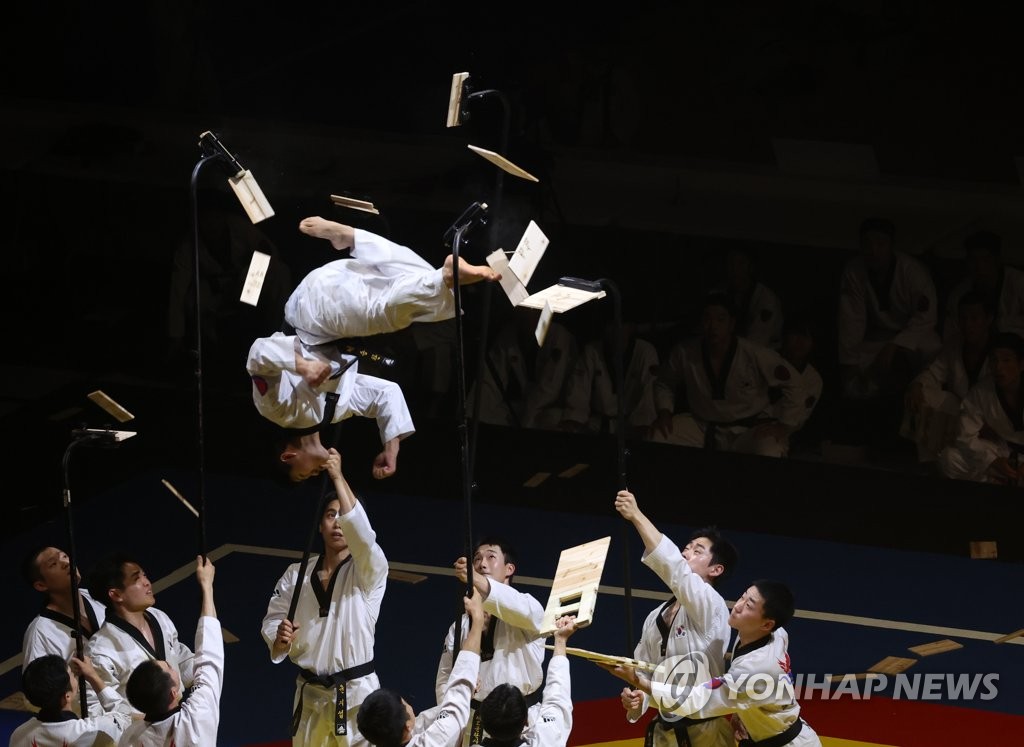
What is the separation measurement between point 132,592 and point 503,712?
1.98 metres

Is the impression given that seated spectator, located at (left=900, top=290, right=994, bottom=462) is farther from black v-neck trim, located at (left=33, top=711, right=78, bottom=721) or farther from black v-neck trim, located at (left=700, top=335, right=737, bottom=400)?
black v-neck trim, located at (left=33, top=711, right=78, bottom=721)

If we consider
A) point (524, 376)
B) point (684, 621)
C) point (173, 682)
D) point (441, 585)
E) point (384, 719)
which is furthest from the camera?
point (524, 376)

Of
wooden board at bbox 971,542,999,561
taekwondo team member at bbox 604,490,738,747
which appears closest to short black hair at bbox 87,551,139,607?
taekwondo team member at bbox 604,490,738,747

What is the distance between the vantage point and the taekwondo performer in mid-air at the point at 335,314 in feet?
19.6

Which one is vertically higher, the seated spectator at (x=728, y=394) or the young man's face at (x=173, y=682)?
the seated spectator at (x=728, y=394)

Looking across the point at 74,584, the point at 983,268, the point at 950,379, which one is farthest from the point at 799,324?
the point at 74,584

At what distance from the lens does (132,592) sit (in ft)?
22.8

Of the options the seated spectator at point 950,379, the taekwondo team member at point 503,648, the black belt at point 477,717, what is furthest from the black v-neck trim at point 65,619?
the seated spectator at point 950,379

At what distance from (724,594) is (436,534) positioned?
162cm

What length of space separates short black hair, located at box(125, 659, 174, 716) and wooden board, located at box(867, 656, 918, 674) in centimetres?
357

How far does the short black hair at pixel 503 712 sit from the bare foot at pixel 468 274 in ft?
4.39

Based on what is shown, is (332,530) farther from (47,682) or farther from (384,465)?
(47,682)

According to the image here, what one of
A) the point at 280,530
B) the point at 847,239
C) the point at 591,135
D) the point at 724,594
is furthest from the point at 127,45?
the point at 724,594

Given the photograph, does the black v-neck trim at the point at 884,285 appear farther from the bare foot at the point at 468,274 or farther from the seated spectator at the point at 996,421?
the bare foot at the point at 468,274
